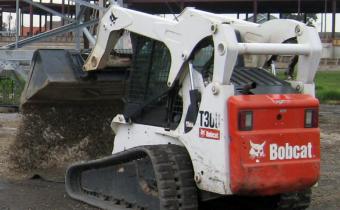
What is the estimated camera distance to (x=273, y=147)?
5316 millimetres

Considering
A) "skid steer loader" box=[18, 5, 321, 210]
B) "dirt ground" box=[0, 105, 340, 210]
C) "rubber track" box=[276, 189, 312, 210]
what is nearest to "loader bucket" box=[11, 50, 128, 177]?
"dirt ground" box=[0, 105, 340, 210]

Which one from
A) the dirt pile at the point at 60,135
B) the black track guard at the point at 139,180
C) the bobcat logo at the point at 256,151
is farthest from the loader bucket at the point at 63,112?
the bobcat logo at the point at 256,151

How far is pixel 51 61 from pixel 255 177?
329 cm

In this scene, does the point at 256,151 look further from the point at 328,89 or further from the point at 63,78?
the point at 328,89

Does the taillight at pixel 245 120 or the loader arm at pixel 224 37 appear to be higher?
the loader arm at pixel 224 37

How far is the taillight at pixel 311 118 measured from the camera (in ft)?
18.2

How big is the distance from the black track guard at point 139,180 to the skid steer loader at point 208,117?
1 centimetres

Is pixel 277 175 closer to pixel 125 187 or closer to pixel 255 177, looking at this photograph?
pixel 255 177

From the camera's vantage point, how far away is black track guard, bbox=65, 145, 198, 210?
5566 mm

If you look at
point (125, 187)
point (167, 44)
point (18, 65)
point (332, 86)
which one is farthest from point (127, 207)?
point (332, 86)

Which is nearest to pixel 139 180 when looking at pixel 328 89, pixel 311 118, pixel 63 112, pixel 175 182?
pixel 175 182

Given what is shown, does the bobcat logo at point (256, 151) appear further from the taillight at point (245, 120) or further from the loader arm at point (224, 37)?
the loader arm at point (224, 37)

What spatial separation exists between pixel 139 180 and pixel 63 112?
2587 millimetres

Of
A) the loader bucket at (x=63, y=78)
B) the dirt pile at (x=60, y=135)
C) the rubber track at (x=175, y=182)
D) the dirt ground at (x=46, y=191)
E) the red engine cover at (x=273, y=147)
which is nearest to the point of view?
the red engine cover at (x=273, y=147)
